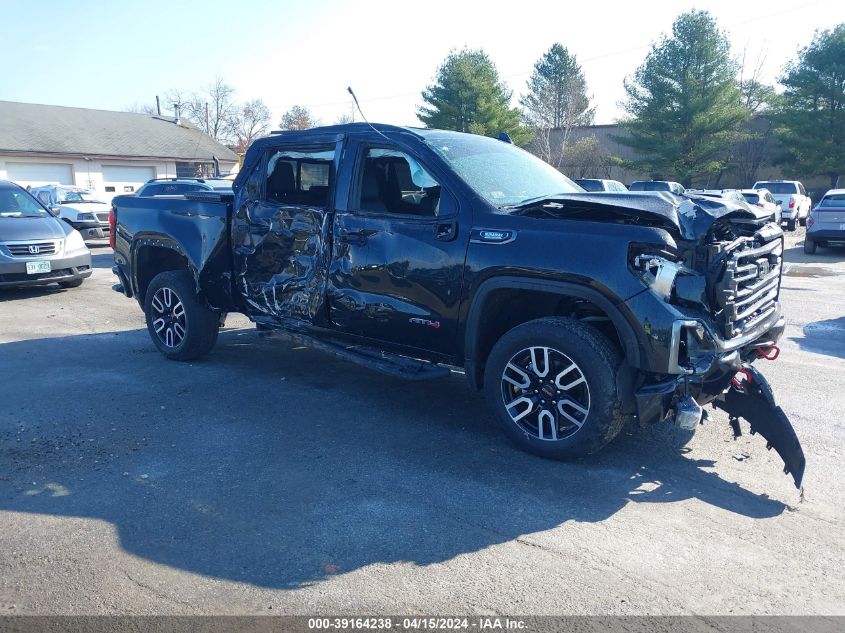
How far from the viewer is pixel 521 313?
16.5ft

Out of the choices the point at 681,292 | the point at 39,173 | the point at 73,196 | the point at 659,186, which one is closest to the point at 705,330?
the point at 681,292

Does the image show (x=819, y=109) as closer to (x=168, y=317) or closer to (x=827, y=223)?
(x=827, y=223)

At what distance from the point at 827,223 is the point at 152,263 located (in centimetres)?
1594

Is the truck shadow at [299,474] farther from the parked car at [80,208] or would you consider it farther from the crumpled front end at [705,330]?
the parked car at [80,208]

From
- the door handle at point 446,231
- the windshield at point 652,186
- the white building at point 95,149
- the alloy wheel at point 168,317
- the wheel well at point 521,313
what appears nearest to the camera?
the wheel well at point 521,313

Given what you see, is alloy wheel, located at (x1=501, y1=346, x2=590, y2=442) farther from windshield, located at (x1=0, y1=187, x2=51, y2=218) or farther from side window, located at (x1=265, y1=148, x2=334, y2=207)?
windshield, located at (x1=0, y1=187, x2=51, y2=218)

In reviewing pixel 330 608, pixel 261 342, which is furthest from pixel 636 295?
pixel 261 342

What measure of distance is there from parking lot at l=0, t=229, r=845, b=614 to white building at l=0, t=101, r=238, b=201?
34.7 meters

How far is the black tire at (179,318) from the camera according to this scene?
6.80m

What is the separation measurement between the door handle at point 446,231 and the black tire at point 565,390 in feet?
2.52

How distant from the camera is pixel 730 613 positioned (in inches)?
120

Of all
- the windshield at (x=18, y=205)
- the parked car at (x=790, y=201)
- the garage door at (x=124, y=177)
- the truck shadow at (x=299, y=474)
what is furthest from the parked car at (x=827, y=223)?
the garage door at (x=124, y=177)

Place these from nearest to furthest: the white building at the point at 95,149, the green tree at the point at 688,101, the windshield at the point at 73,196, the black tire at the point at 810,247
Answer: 1. the black tire at the point at 810,247
2. the windshield at the point at 73,196
3. the white building at the point at 95,149
4. the green tree at the point at 688,101

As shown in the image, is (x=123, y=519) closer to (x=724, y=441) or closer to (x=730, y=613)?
(x=730, y=613)
